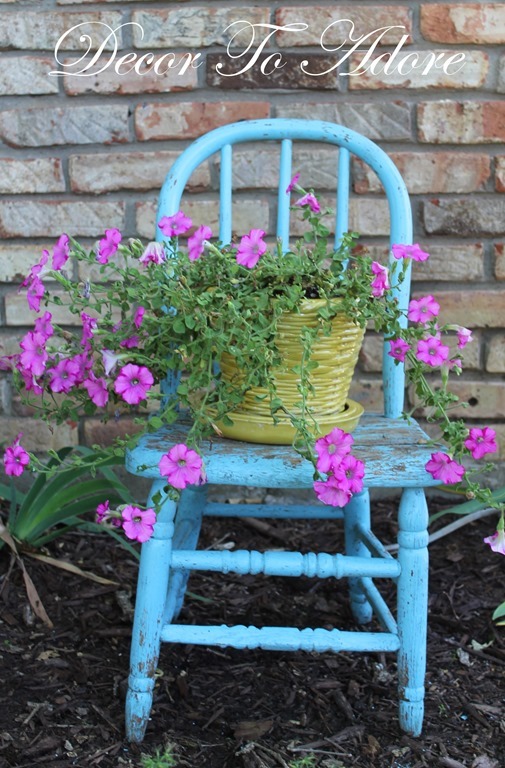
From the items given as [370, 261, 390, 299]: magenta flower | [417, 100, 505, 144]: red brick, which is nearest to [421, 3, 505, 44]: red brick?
[417, 100, 505, 144]: red brick

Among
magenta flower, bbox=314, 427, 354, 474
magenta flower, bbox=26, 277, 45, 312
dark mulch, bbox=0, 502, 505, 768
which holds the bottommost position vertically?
dark mulch, bbox=0, 502, 505, 768

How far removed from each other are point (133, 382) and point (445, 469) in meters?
0.41

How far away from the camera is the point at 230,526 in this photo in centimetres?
195

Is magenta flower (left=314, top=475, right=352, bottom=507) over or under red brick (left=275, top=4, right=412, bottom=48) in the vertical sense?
under

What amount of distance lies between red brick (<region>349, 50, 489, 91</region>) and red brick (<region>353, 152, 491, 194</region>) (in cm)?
14

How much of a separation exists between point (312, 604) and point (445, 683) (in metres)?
0.31

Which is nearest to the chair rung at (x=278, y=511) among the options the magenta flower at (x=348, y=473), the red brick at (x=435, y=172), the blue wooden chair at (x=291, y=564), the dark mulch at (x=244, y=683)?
the dark mulch at (x=244, y=683)

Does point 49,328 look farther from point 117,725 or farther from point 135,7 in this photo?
point 135,7

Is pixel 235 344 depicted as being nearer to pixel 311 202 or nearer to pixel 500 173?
pixel 311 202

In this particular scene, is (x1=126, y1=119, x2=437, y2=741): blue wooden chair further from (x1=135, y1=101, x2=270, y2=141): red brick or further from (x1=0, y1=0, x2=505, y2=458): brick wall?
(x1=135, y1=101, x2=270, y2=141): red brick

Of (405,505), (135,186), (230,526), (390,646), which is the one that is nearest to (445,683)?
(390,646)

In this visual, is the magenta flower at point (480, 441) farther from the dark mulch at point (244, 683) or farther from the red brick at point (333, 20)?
the red brick at point (333, 20)

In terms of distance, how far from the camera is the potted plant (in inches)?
42.6

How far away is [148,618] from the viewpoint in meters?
1.19
